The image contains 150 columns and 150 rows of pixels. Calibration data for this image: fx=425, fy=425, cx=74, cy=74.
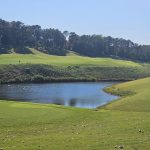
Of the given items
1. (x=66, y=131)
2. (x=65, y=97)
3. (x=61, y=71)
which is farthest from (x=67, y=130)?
(x=61, y=71)

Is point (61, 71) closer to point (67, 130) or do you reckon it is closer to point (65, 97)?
point (65, 97)

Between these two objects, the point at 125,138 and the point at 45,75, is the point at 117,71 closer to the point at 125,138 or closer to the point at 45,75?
the point at 45,75

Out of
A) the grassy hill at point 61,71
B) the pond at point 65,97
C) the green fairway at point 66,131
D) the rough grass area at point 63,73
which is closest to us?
the green fairway at point 66,131

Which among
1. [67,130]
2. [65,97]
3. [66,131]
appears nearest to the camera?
[66,131]

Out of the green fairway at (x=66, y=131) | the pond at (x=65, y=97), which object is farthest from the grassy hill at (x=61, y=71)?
the green fairway at (x=66, y=131)

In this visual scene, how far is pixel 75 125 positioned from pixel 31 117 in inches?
184

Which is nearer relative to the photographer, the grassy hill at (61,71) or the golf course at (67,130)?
the golf course at (67,130)

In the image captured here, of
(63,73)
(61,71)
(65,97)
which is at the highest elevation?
(61,71)

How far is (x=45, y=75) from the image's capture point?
5886 inches

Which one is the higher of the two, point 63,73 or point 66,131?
point 66,131

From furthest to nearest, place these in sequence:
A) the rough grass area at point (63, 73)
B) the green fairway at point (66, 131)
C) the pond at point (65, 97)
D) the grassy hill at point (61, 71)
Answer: the grassy hill at point (61, 71)
the rough grass area at point (63, 73)
the pond at point (65, 97)
the green fairway at point (66, 131)

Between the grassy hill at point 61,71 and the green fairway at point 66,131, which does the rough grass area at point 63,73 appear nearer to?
the grassy hill at point 61,71

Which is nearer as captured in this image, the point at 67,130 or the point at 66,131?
the point at 66,131

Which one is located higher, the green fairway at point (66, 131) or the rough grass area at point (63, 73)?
the green fairway at point (66, 131)
